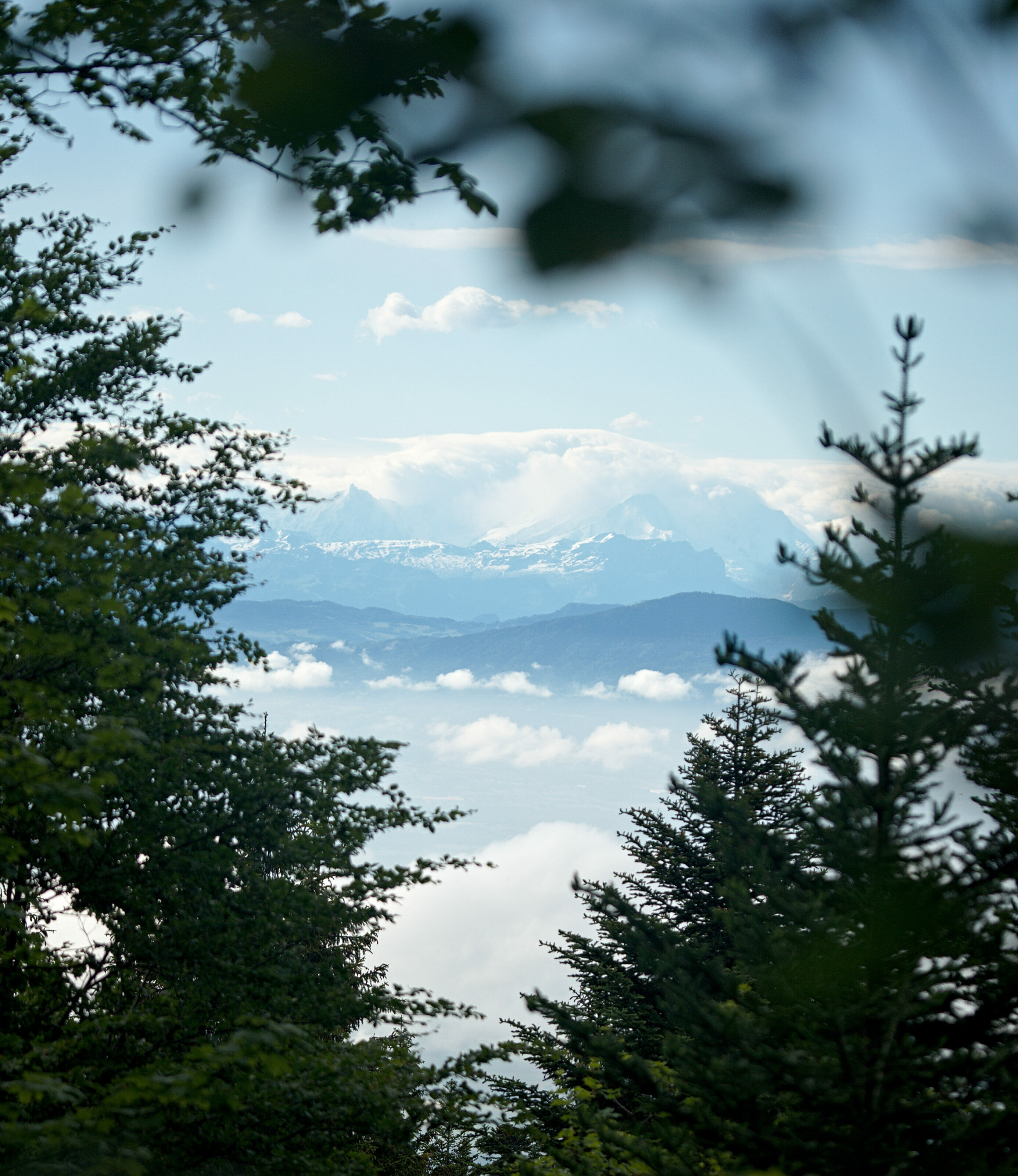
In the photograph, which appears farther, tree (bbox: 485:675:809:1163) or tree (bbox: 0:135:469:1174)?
tree (bbox: 485:675:809:1163)

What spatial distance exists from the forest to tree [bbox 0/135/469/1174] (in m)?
0.06

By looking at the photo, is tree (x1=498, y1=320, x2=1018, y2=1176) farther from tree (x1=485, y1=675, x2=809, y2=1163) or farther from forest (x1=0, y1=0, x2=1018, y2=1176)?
tree (x1=485, y1=675, x2=809, y2=1163)

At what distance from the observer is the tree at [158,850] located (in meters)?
6.51

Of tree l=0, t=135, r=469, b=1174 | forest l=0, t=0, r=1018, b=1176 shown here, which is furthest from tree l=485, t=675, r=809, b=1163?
tree l=0, t=135, r=469, b=1174

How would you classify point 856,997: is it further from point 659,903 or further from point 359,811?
point 659,903

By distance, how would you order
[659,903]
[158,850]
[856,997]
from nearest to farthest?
[856,997]
[158,850]
[659,903]

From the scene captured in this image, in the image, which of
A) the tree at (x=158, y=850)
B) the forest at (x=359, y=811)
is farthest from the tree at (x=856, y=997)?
the tree at (x=158, y=850)

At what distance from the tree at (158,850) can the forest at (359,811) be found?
0.06 metres

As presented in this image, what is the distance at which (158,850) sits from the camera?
9.23 m

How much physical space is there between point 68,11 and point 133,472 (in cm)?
789

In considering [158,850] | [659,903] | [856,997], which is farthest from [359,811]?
[659,903]

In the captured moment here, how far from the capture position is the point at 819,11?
884 mm

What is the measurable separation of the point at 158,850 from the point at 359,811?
2.49 metres

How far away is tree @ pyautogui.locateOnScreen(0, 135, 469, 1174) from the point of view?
6512 millimetres
